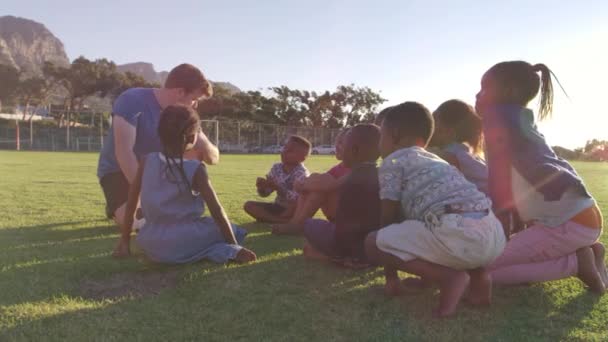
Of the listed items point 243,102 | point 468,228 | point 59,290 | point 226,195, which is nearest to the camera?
point 468,228

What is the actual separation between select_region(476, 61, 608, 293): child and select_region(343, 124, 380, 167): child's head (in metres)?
0.69

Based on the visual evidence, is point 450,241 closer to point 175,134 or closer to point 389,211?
point 389,211

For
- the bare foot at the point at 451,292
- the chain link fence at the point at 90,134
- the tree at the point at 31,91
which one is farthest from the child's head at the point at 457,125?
the tree at the point at 31,91

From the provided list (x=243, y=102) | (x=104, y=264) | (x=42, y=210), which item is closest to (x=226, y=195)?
(x=42, y=210)

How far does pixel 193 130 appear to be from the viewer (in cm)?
334

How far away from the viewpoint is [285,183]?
17.3 feet

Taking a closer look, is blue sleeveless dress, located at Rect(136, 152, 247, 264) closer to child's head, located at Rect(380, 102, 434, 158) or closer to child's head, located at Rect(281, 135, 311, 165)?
child's head, located at Rect(380, 102, 434, 158)

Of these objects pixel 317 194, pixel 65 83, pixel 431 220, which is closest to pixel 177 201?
pixel 317 194

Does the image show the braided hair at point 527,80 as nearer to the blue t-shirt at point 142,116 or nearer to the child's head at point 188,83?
the child's head at point 188,83

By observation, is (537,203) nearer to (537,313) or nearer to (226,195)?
(537,313)

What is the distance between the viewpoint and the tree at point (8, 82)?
5335cm

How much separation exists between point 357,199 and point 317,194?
0.99m

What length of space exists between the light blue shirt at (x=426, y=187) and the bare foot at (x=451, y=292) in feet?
0.98

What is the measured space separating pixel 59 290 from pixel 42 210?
12.4 feet
